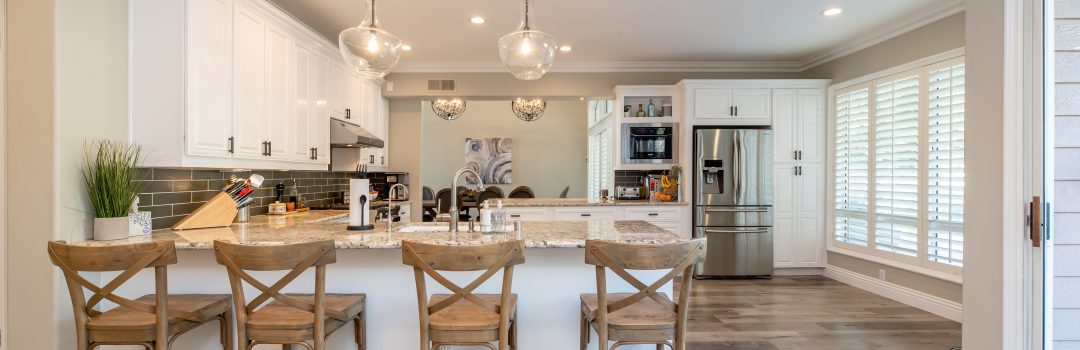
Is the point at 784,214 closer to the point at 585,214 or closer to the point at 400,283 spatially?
the point at 585,214

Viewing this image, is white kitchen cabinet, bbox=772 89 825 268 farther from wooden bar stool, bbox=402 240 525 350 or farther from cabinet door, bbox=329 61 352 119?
cabinet door, bbox=329 61 352 119

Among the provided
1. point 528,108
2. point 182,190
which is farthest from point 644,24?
point 182,190

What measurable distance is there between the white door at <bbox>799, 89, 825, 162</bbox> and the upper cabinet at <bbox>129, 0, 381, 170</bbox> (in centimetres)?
463

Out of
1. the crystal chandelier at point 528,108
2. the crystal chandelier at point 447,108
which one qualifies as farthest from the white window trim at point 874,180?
the crystal chandelier at point 447,108

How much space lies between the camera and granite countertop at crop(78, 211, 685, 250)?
2.09 meters

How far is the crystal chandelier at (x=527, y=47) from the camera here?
7.31 ft

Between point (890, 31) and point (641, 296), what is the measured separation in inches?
158

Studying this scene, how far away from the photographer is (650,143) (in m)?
5.44

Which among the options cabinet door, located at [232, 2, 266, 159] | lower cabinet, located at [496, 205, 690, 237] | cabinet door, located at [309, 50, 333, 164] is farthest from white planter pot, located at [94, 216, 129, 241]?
lower cabinet, located at [496, 205, 690, 237]

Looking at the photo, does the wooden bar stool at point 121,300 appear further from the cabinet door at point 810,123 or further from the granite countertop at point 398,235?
the cabinet door at point 810,123

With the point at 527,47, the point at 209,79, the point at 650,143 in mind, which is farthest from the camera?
the point at 650,143
